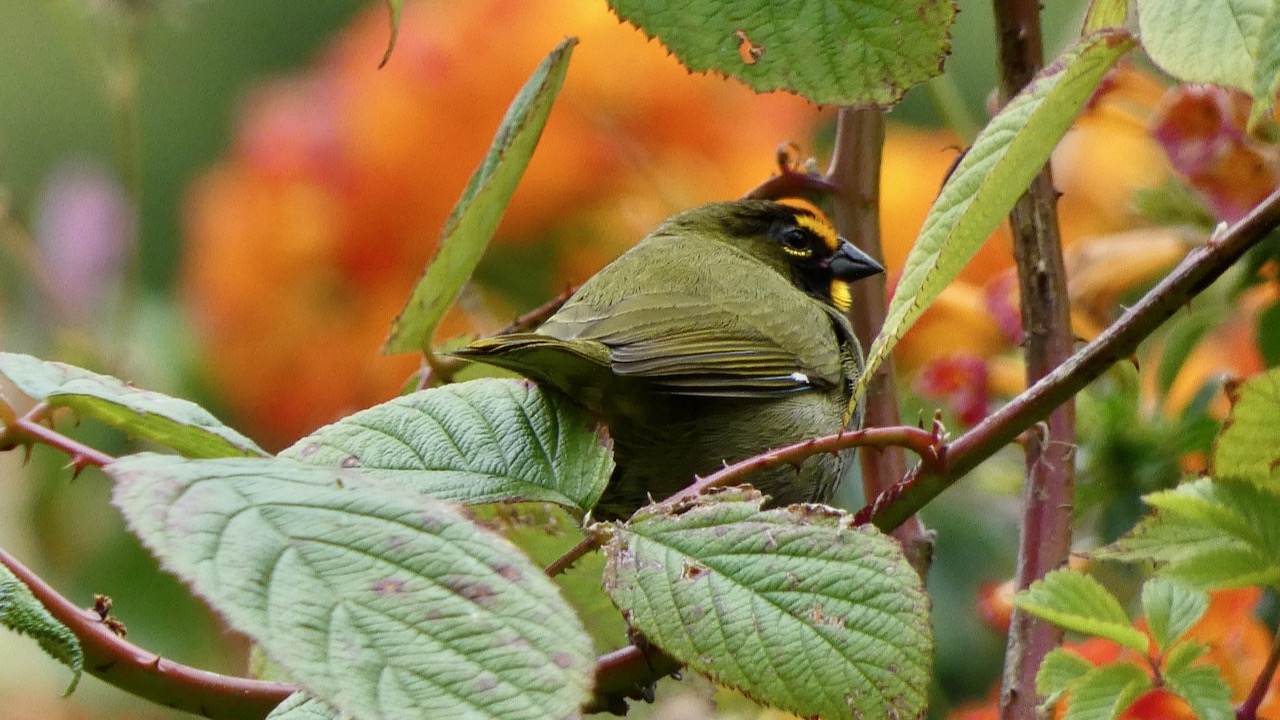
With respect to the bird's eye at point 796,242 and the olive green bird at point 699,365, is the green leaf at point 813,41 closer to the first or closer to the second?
the olive green bird at point 699,365

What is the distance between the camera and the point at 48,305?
8.36ft

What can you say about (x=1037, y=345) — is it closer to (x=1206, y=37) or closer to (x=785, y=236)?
(x=1206, y=37)

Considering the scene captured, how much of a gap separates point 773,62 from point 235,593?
0.39 metres

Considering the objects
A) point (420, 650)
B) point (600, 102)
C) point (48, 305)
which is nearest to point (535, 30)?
point (600, 102)

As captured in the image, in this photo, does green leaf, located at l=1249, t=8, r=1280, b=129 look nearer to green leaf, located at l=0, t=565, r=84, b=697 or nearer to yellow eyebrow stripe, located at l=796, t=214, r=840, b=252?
green leaf, located at l=0, t=565, r=84, b=697

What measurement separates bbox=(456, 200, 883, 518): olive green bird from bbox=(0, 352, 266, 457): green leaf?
48 centimetres

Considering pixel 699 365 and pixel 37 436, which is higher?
pixel 37 436

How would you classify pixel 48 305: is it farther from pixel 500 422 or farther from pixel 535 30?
pixel 500 422

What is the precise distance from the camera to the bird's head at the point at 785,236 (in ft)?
6.04

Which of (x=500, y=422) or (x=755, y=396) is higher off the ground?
(x=500, y=422)

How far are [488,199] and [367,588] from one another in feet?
1.29

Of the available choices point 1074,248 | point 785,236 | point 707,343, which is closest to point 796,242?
point 785,236

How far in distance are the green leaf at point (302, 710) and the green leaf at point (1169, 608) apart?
39cm

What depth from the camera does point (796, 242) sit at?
6.25 feet
